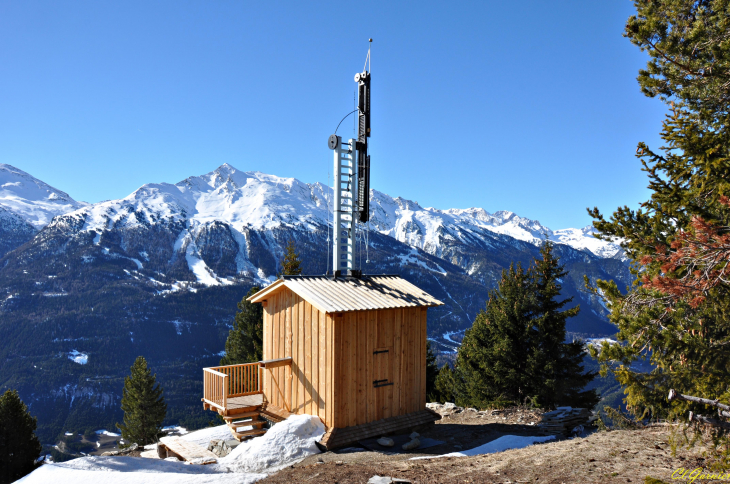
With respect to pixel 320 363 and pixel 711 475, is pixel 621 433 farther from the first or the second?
pixel 320 363

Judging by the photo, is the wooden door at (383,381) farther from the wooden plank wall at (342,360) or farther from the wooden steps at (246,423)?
the wooden steps at (246,423)

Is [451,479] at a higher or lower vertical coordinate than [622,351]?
lower

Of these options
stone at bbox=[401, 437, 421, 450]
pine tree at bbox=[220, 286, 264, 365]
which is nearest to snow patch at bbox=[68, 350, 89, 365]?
pine tree at bbox=[220, 286, 264, 365]

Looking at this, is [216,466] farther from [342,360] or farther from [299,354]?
[342,360]

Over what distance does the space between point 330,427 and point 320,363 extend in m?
1.60

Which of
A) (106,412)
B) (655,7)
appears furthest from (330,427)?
(106,412)

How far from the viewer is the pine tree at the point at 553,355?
63.2ft

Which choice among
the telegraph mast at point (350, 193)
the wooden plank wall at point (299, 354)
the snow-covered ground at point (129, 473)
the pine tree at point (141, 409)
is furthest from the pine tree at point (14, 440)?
the telegraph mast at point (350, 193)

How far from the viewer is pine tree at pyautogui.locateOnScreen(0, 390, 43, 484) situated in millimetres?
24500

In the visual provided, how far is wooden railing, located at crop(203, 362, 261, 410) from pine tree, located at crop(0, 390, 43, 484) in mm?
17383

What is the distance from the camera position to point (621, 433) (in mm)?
8953

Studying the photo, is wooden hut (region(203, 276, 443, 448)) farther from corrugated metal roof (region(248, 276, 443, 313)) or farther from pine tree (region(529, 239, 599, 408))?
pine tree (region(529, 239, 599, 408))

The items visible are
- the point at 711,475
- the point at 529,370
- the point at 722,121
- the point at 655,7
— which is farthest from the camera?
the point at 529,370

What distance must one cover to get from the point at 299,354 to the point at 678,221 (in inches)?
374
